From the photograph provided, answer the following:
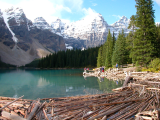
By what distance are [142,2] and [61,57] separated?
9653cm

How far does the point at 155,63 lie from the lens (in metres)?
21.9

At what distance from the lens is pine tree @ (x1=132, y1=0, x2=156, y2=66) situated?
2498cm

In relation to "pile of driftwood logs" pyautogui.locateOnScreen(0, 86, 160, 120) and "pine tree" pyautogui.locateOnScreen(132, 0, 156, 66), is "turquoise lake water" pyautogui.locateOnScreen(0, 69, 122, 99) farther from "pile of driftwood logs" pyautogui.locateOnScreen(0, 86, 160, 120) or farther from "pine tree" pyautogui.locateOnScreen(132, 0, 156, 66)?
"pine tree" pyautogui.locateOnScreen(132, 0, 156, 66)

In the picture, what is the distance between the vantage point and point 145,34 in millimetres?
26062

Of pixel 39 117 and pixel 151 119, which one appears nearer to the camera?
pixel 151 119

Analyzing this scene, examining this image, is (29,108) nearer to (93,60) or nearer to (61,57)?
(93,60)

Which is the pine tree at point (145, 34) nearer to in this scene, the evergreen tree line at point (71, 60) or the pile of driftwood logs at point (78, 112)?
the pile of driftwood logs at point (78, 112)

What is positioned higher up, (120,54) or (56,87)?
(120,54)

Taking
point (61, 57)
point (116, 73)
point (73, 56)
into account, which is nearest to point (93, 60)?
point (73, 56)

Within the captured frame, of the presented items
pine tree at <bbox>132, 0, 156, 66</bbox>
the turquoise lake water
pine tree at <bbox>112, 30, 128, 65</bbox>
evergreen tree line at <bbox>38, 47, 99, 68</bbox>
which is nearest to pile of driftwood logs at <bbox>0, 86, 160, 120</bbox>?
the turquoise lake water

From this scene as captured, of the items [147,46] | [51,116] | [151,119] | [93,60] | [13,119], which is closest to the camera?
[13,119]

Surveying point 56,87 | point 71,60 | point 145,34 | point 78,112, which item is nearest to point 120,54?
point 145,34

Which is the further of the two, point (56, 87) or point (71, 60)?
point (71, 60)

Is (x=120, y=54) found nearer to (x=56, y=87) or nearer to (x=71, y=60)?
(x=56, y=87)
